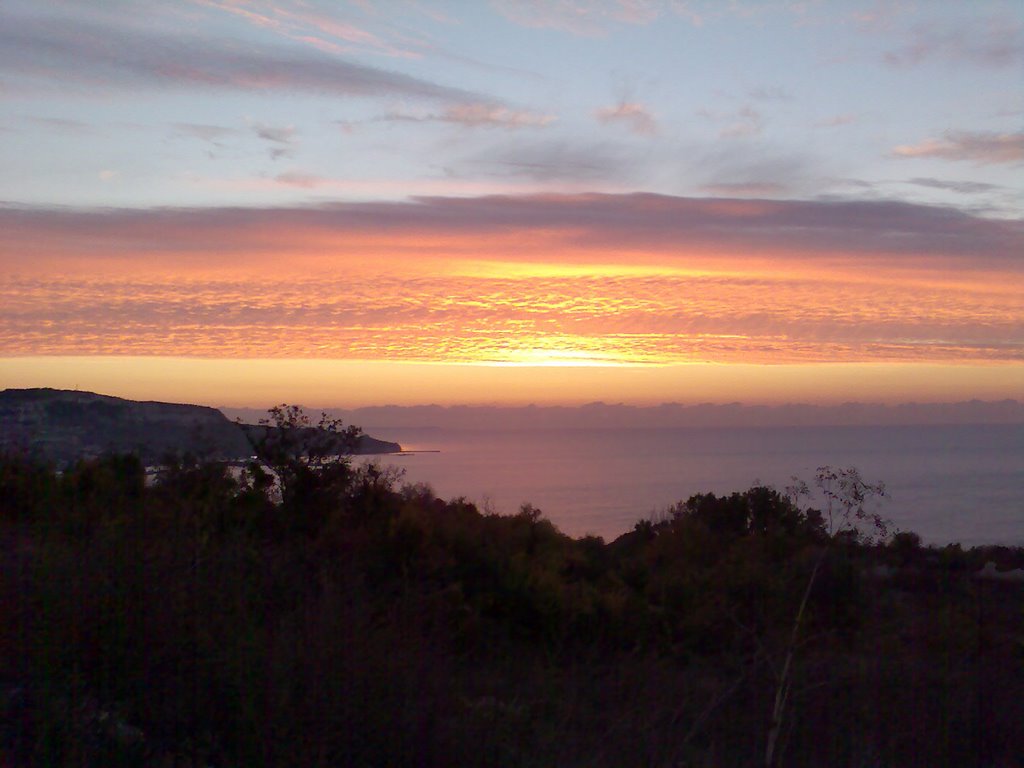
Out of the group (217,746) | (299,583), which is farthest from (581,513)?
(217,746)

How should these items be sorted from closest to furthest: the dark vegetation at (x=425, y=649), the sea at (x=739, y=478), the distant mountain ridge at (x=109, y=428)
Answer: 1. the dark vegetation at (x=425, y=649)
2. the distant mountain ridge at (x=109, y=428)
3. the sea at (x=739, y=478)

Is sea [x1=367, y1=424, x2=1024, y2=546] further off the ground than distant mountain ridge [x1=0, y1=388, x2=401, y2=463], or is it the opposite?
distant mountain ridge [x1=0, y1=388, x2=401, y2=463]

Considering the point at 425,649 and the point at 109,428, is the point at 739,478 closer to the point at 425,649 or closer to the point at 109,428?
the point at 109,428

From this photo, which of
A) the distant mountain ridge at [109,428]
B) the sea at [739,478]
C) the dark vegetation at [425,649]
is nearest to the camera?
the dark vegetation at [425,649]

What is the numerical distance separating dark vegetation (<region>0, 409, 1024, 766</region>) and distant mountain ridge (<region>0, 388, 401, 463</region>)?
2.41 ft

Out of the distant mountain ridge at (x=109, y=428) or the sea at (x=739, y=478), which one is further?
the sea at (x=739, y=478)

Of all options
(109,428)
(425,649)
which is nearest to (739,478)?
(109,428)

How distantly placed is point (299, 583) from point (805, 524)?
→ 31.5 feet

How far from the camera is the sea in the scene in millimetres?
30453

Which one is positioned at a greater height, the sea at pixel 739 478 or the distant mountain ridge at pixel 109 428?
the distant mountain ridge at pixel 109 428

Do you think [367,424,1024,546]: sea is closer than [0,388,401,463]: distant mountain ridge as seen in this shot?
No

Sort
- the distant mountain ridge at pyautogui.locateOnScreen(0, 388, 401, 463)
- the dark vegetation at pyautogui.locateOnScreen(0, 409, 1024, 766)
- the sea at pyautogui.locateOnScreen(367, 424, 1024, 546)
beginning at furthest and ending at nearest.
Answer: the sea at pyautogui.locateOnScreen(367, 424, 1024, 546) → the distant mountain ridge at pyautogui.locateOnScreen(0, 388, 401, 463) → the dark vegetation at pyautogui.locateOnScreen(0, 409, 1024, 766)

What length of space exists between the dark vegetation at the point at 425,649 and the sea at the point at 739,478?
1889 millimetres

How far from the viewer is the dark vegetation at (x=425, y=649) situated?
5.08 m
